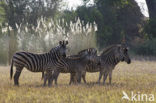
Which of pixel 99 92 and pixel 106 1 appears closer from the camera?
pixel 99 92

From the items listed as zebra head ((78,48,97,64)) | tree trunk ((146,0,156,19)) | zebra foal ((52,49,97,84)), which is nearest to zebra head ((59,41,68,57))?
zebra foal ((52,49,97,84))

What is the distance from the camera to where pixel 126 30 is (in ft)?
135

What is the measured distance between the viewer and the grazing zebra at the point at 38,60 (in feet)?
37.5

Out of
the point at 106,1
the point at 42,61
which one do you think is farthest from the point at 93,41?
the point at 106,1

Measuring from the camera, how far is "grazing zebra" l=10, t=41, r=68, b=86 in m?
11.4

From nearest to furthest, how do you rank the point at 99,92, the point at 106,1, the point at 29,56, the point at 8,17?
the point at 99,92 → the point at 29,56 → the point at 106,1 → the point at 8,17

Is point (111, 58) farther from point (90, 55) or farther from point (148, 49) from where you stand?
point (148, 49)

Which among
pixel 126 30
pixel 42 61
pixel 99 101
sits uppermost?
pixel 126 30

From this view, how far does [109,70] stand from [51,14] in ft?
96.2

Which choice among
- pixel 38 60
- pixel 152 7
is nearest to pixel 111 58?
pixel 38 60

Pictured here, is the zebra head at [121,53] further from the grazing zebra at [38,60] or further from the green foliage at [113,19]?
the green foliage at [113,19]

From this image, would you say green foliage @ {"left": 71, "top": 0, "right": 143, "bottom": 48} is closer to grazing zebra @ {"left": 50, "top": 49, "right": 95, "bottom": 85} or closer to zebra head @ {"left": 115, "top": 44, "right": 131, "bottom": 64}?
zebra head @ {"left": 115, "top": 44, "right": 131, "bottom": 64}

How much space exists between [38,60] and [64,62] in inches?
34.9

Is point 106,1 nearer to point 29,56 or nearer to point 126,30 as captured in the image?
point 126,30
